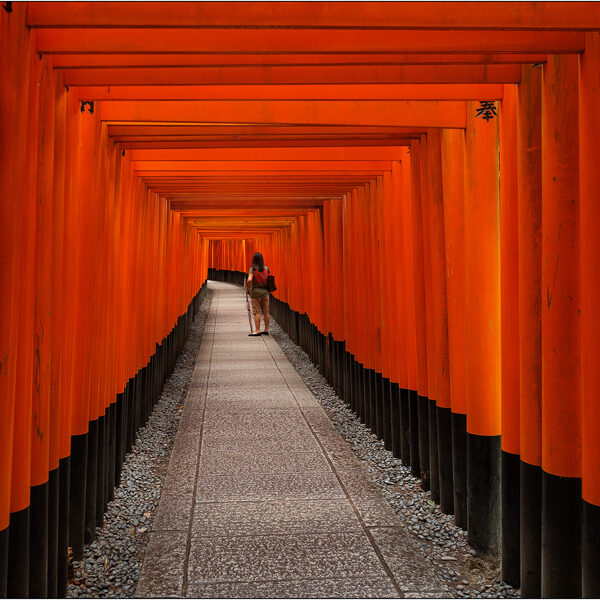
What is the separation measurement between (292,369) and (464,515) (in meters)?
6.81

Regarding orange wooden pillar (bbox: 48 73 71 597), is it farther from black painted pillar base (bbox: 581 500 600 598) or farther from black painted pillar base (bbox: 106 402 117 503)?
black painted pillar base (bbox: 581 500 600 598)

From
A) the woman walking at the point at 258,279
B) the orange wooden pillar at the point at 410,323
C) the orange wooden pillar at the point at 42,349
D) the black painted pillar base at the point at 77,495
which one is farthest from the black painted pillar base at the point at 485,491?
the woman walking at the point at 258,279

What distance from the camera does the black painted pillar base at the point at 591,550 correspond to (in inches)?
96.9

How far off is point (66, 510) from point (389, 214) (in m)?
3.83

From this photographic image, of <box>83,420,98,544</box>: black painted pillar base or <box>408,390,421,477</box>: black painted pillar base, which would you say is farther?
<box>408,390,421,477</box>: black painted pillar base

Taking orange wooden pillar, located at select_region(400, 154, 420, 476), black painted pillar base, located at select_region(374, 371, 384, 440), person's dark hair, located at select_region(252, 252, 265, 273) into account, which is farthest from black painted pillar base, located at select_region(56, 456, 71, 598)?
person's dark hair, located at select_region(252, 252, 265, 273)

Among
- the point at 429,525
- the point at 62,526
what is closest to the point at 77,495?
the point at 62,526

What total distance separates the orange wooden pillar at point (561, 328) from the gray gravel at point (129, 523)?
2207 millimetres

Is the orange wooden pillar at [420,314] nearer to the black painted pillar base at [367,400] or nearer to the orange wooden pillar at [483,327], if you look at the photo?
the orange wooden pillar at [483,327]

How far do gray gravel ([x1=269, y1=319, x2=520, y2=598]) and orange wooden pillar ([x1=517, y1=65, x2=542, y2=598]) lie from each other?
0.45 meters

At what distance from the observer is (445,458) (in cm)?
454

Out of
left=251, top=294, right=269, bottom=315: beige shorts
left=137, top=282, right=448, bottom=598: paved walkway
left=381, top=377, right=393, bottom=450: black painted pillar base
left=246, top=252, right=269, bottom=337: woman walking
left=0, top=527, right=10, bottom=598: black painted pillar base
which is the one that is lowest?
left=137, top=282, right=448, bottom=598: paved walkway

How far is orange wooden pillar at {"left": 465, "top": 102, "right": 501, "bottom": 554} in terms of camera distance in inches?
149

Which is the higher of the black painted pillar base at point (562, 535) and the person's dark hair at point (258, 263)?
the person's dark hair at point (258, 263)
